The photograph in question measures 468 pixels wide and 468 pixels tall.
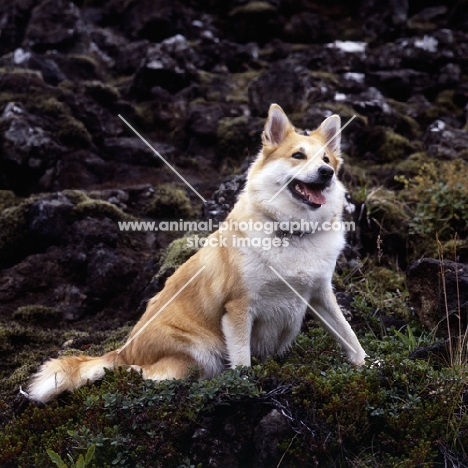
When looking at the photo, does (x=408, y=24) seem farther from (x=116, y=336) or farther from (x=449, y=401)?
(x=449, y=401)

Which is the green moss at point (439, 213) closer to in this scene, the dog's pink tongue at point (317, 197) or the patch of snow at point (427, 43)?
the dog's pink tongue at point (317, 197)

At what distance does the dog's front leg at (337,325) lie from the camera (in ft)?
14.4

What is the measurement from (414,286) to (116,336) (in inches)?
117

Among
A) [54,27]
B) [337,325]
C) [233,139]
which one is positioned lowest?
[233,139]

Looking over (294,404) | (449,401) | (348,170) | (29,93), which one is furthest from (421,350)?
(29,93)

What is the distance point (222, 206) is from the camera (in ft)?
23.5

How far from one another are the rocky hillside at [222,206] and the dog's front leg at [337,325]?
14cm

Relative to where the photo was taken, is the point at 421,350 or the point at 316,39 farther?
the point at 316,39

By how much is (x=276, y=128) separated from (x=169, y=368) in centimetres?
209

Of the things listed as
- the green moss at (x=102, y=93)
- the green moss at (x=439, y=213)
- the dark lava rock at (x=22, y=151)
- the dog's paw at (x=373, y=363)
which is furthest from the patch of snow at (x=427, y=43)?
the dog's paw at (x=373, y=363)

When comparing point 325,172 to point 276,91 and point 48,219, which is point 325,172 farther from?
point 276,91

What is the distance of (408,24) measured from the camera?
577 inches

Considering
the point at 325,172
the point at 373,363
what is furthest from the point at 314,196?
the point at 373,363

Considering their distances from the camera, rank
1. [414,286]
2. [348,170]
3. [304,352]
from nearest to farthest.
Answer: [304,352] → [414,286] → [348,170]
